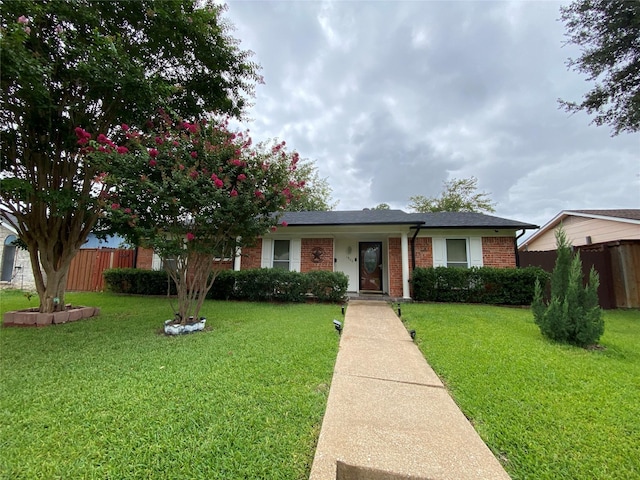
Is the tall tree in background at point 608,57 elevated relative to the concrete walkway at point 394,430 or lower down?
elevated

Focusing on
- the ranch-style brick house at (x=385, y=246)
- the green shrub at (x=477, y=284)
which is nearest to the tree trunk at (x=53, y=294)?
the ranch-style brick house at (x=385, y=246)

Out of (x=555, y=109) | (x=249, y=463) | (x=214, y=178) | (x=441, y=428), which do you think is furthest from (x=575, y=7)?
(x=249, y=463)

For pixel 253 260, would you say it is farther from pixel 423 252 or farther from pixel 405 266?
pixel 423 252

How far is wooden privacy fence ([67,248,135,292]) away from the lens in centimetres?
1141

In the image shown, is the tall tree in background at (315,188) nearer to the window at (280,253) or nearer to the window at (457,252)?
the window at (280,253)

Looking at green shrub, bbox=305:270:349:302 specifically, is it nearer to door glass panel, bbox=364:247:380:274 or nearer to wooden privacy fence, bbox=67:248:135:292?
door glass panel, bbox=364:247:380:274

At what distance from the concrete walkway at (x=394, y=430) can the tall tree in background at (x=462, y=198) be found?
986 inches

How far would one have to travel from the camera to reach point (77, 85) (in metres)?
5.27

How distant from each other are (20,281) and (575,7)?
2382cm

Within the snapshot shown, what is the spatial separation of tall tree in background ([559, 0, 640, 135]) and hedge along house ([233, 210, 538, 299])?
4.29 meters

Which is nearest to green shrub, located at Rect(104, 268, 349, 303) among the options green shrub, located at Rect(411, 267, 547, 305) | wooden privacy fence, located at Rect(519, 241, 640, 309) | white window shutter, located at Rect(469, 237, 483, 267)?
green shrub, located at Rect(411, 267, 547, 305)

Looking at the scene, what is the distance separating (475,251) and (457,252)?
1.94 ft

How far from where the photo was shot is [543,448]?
1.85 meters

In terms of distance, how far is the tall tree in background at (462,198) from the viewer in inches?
966
